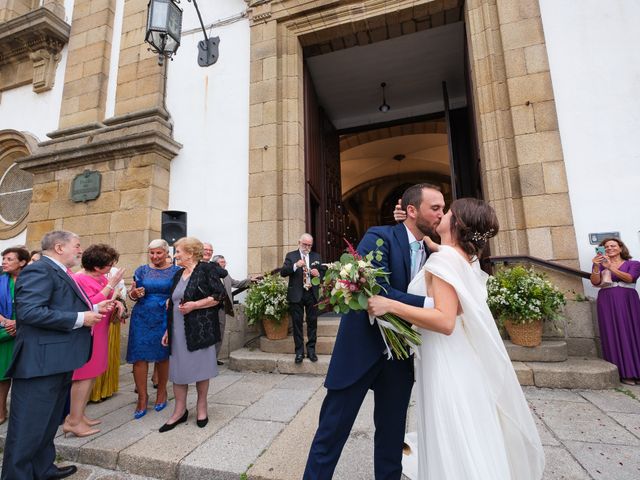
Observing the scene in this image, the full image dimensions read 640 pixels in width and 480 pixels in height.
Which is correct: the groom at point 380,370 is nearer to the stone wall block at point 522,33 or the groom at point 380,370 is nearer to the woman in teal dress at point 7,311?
the woman in teal dress at point 7,311

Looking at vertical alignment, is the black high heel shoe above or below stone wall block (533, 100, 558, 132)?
below

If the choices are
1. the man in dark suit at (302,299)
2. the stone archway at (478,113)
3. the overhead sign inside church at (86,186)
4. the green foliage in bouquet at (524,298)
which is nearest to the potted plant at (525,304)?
the green foliage in bouquet at (524,298)

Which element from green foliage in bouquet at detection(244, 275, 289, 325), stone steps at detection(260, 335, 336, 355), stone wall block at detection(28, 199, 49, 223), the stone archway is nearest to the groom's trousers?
stone steps at detection(260, 335, 336, 355)

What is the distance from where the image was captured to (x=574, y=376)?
3658 mm

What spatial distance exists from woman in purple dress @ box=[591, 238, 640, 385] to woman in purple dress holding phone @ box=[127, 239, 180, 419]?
506 centimetres

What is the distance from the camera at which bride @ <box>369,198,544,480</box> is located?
1476mm

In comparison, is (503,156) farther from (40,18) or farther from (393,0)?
(40,18)

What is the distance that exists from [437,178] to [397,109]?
6.29m

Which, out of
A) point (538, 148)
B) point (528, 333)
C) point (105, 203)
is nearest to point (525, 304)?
point (528, 333)

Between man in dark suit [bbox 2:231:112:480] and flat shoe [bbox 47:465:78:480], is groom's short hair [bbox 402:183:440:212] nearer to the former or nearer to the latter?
man in dark suit [bbox 2:231:112:480]

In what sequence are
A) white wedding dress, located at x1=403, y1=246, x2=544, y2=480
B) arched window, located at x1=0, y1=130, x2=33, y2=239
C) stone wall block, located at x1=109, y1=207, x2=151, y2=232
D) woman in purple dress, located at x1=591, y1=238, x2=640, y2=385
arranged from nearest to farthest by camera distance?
white wedding dress, located at x1=403, y1=246, x2=544, y2=480 → woman in purple dress, located at x1=591, y1=238, x2=640, y2=385 → stone wall block, located at x1=109, y1=207, x2=151, y2=232 → arched window, located at x1=0, y1=130, x2=33, y2=239

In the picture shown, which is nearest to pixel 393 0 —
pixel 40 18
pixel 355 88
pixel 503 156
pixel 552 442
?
pixel 355 88

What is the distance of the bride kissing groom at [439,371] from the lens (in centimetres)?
150

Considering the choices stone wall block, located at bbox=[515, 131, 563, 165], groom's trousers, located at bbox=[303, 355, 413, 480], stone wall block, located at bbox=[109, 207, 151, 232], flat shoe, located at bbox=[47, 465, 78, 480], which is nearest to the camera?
groom's trousers, located at bbox=[303, 355, 413, 480]
